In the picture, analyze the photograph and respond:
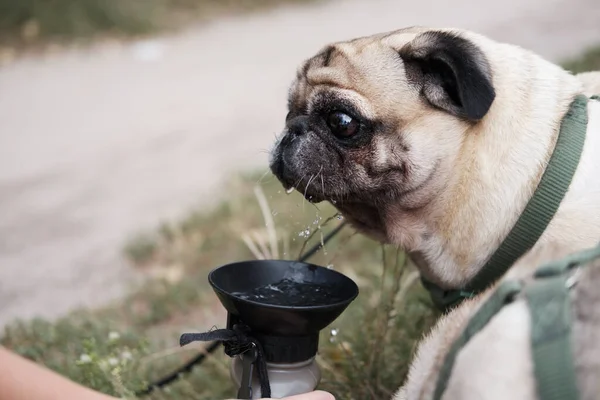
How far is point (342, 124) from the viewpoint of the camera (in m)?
1.90

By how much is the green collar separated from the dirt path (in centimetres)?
158

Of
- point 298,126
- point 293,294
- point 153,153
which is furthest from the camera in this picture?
point 153,153

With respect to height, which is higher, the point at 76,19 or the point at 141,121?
the point at 76,19

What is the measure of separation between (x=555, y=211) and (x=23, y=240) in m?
2.93

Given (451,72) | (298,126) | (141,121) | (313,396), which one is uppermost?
(451,72)

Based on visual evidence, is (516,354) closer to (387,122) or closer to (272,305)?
(272,305)

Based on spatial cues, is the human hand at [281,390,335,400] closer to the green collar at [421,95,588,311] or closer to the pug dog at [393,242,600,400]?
the pug dog at [393,242,600,400]

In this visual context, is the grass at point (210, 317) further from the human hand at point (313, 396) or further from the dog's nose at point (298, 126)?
the human hand at point (313, 396)

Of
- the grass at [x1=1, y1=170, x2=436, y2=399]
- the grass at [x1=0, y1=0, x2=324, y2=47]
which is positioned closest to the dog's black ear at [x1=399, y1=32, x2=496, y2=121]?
the grass at [x1=1, y1=170, x2=436, y2=399]

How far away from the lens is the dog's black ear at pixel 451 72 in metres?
1.75

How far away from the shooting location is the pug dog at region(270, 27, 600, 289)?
177 cm

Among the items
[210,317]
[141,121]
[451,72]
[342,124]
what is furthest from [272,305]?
[141,121]

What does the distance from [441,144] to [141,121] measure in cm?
421

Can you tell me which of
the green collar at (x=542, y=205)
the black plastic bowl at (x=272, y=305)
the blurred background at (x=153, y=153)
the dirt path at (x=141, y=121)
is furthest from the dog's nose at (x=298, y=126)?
the dirt path at (x=141, y=121)
